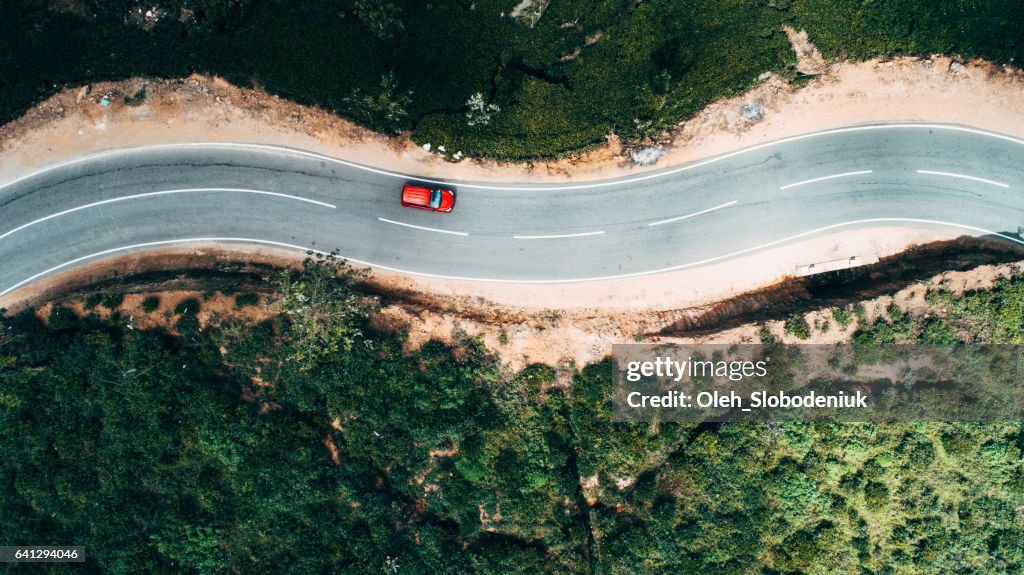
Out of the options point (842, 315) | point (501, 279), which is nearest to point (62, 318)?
point (501, 279)

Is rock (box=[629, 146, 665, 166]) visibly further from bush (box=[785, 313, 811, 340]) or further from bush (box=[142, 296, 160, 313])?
bush (box=[142, 296, 160, 313])

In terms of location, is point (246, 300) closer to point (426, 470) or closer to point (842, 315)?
point (426, 470)

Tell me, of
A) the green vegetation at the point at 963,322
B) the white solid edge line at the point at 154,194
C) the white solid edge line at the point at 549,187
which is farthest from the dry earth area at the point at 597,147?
the green vegetation at the point at 963,322

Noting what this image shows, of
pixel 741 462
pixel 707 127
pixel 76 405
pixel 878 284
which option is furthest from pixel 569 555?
pixel 76 405

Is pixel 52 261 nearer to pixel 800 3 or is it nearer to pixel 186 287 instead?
pixel 186 287

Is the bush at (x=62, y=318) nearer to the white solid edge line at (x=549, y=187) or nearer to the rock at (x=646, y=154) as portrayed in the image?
the white solid edge line at (x=549, y=187)

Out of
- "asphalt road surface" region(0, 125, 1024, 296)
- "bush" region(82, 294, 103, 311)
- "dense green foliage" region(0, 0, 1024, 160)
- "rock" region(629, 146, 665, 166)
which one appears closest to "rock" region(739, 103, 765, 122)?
"dense green foliage" region(0, 0, 1024, 160)

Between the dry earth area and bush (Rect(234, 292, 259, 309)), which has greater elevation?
the dry earth area
